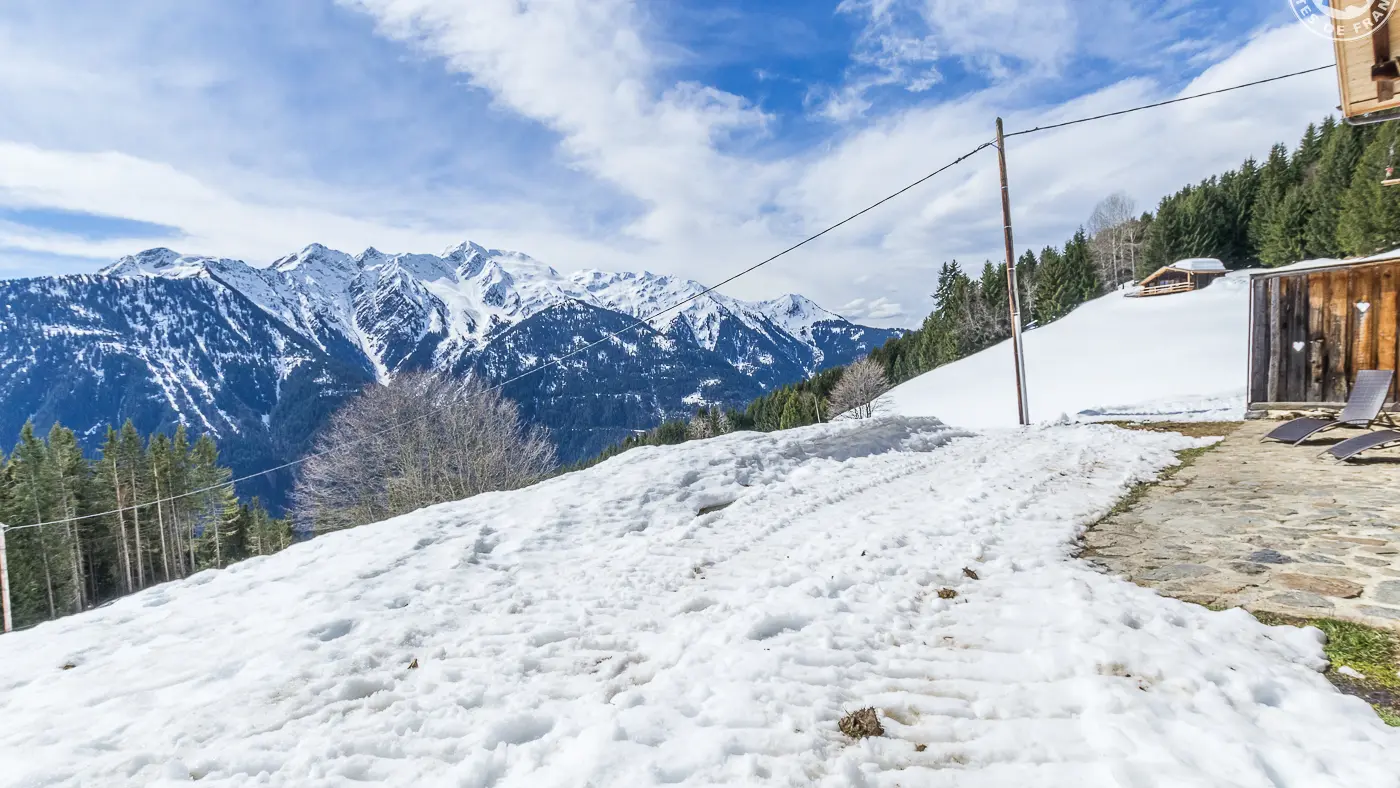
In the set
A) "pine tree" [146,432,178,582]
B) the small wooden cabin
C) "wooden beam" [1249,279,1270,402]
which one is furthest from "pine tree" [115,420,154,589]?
the small wooden cabin

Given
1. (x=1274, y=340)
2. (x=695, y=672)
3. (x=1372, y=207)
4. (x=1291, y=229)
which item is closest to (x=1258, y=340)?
(x=1274, y=340)

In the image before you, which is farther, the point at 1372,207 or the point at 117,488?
the point at 1372,207

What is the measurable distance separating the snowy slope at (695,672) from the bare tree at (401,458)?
23533 millimetres

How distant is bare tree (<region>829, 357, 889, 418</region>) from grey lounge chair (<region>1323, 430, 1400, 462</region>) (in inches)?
2079

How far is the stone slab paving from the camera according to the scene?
3857 millimetres

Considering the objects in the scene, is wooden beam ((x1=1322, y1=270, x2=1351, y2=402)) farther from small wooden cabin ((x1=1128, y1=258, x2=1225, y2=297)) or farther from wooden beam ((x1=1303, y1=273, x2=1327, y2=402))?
small wooden cabin ((x1=1128, y1=258, x2=1225, y2=297))

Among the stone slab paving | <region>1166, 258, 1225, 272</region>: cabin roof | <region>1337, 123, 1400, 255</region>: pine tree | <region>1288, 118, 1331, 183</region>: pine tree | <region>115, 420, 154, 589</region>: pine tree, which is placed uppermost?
<region>1288, 118, 1331, 183</region>: pine tree

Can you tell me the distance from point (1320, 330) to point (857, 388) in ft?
167

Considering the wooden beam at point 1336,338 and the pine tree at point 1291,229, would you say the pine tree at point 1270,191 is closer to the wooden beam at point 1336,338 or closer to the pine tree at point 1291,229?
the pine tree at point 1291,229

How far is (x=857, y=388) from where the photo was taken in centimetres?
6250

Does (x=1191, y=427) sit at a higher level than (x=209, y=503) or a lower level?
higher

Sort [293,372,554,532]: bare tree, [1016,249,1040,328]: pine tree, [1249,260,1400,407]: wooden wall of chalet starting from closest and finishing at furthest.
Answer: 1. [1249,260,1400,407]: wooden wall of chalet
2. [293,372,554,532]: bare tree
3. [1016,249,1040,328]: pine tree

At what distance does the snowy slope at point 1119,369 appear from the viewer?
887 inches

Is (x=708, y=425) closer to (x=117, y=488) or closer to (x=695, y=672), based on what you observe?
(x=117, y=488)
